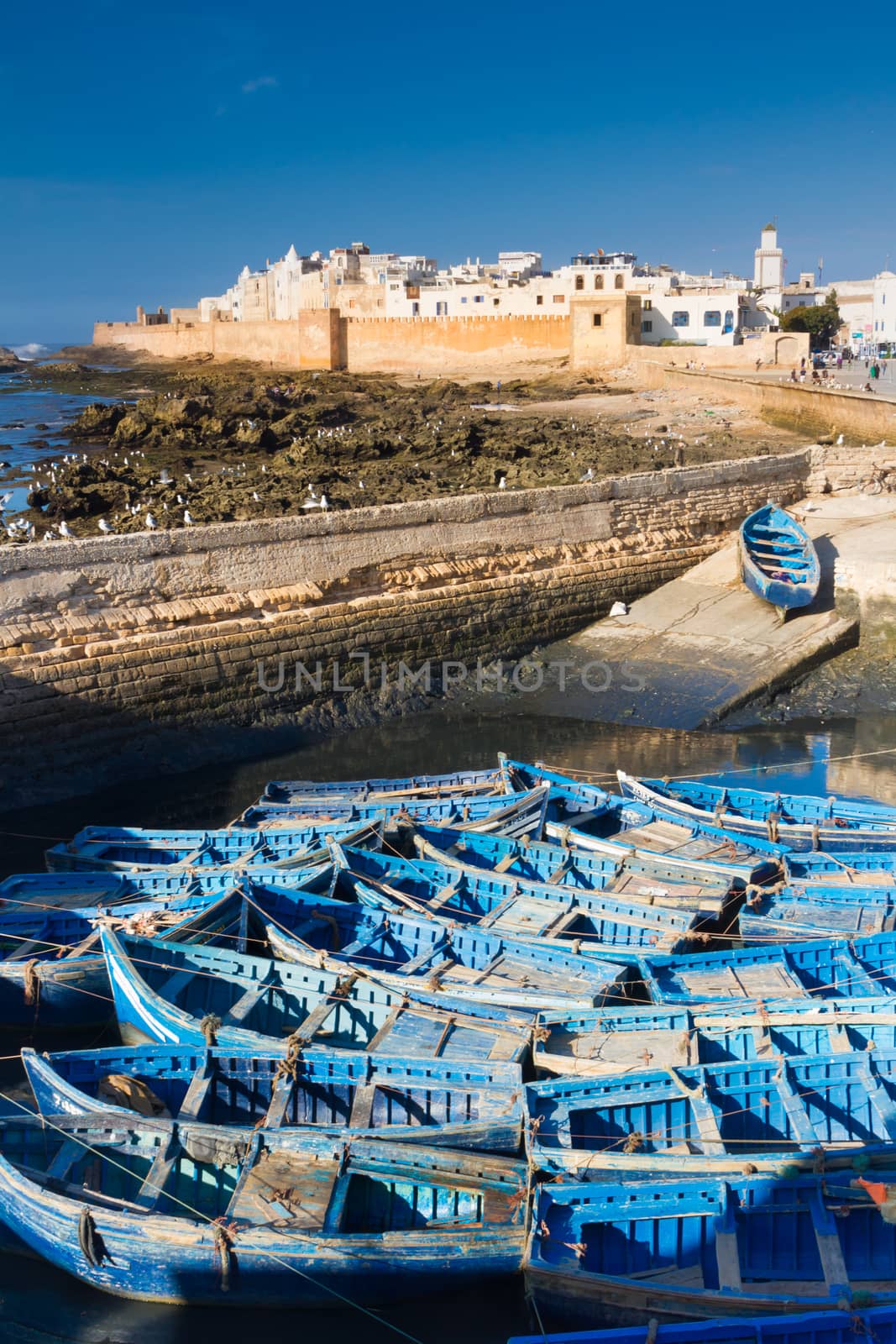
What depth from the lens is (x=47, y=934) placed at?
34.5ft

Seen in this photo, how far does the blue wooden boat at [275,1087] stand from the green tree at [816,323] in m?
50.4

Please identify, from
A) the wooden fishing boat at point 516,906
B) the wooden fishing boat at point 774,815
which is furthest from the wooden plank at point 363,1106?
the wooden fishing boat at point 774,815

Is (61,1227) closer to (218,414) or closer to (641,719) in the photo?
(641,719)

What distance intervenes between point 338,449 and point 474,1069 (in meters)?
23.2

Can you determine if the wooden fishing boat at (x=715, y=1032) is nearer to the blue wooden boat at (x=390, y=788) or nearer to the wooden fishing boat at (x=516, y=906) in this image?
the wooden fishing boat at (x=516, y=906)

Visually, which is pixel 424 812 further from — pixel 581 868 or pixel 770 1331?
pixel 770 1331

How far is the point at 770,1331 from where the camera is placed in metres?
6.03

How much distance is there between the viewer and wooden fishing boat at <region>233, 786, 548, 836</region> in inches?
480

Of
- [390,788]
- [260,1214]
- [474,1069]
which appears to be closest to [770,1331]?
[474,1069]

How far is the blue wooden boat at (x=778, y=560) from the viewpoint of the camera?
19.2 m

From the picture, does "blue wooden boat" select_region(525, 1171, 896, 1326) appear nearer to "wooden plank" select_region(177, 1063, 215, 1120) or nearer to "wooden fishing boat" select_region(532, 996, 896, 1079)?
"wooden fishing boat" select_region(532, 996, 896, 1079)

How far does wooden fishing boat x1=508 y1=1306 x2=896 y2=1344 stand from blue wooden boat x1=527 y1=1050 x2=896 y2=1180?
131 cm

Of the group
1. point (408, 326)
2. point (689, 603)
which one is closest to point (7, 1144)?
point (689, 603)

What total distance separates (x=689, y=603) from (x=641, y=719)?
3.96 meters
